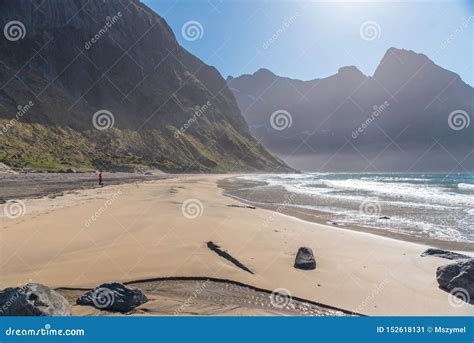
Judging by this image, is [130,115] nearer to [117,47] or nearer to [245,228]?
[117,47]

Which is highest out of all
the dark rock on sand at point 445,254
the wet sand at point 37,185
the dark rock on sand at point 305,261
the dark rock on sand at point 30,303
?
the dark rock on sand at point 445,254

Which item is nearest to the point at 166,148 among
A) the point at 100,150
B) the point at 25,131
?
the point at 100,150

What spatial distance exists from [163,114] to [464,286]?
14899cm

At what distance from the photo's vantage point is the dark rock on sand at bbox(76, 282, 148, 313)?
19.0 feet

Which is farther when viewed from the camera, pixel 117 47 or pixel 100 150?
pixel 117 47

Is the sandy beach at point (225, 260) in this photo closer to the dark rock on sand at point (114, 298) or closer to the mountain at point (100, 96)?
the dark rock on sand at point (114, 298)

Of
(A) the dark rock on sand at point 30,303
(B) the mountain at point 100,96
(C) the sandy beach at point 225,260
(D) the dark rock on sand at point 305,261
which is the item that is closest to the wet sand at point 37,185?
(C) the sandy beach at point 225,260

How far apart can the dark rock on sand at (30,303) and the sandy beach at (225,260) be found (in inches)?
67.1

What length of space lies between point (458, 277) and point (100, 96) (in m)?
142

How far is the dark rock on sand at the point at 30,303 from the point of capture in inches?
202

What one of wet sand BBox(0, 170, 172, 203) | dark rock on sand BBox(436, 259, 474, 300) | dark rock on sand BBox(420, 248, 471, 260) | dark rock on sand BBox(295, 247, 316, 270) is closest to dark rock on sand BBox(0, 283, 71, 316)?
dark rock on sand BBox(295, 247, 316, 270)

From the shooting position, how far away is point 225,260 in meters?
9.13

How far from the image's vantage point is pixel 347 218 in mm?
19938

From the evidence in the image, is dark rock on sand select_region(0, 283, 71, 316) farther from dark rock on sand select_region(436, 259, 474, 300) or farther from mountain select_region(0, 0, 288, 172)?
mountain select_region(0, 0, 288, 172)
